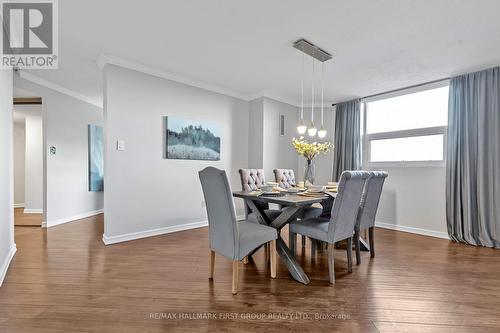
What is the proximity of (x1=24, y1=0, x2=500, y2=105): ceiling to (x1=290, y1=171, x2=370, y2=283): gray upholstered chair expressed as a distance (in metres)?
1.49

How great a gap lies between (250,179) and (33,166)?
519 cm

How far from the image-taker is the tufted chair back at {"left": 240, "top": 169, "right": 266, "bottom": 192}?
304cm

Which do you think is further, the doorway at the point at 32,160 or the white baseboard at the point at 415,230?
the doorway at the point at 32,160

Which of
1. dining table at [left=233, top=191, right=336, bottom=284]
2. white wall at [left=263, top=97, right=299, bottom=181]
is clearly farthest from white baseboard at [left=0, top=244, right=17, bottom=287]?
white wall at [left=263, top=97, right=299, bottom=181]

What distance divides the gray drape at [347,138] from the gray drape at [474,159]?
4.48 feet

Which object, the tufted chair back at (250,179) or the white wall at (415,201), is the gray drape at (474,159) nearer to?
the white wall at (415,201)

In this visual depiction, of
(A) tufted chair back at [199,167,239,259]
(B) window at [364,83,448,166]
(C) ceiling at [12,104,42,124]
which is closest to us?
(A) tufted chair back at [199,167,239,259]

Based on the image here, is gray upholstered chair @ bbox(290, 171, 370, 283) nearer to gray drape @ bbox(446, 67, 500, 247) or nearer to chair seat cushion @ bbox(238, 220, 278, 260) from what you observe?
chair seat cushion @ bbox(238, 220, 278, 260)

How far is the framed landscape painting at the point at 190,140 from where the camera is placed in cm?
355

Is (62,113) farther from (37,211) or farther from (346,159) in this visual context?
(346,159)

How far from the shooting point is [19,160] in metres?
5.83

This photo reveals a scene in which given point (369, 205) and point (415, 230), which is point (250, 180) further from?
point (415, 230)

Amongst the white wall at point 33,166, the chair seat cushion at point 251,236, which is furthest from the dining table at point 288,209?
the white wall at point 33,166

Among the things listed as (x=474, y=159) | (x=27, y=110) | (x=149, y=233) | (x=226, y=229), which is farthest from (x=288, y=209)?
(x=27, y=110)
